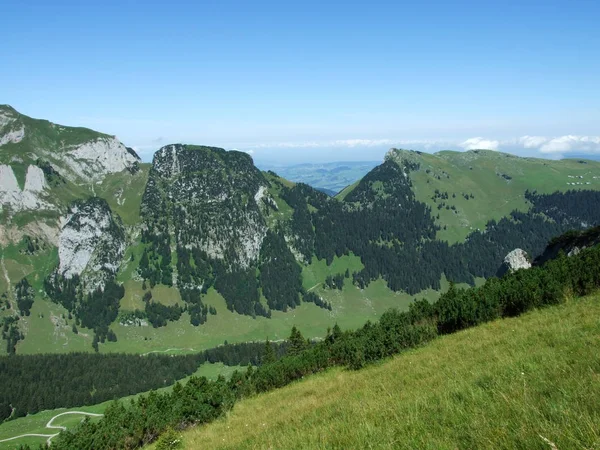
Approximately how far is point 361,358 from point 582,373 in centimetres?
2114

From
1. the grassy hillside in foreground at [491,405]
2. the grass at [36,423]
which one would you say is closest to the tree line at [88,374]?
the grass at [36,423]

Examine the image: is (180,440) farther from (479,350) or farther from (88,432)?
(88,432)

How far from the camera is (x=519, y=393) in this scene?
7953 mm

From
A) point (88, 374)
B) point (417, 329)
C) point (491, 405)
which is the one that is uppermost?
point (491, 405)

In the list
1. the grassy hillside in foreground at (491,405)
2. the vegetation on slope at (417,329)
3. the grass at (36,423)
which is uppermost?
the grassy hillside in foreground at (491,405)

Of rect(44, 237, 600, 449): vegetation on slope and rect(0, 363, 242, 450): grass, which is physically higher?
rect(44, 237, 600, 449): vegetation on slope

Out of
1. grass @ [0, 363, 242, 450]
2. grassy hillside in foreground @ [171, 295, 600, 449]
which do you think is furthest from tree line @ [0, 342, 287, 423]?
grassy hillside in foreground @ [171, 295, 600, 449]

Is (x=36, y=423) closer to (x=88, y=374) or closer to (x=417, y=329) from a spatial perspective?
(x=88, y=374)

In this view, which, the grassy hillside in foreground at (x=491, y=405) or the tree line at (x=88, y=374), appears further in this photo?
the tree line at (x=88, y=374)

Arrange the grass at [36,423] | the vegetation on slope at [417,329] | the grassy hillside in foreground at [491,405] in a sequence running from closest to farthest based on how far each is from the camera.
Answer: the grassy hillside in foreground at [491,405] → the vegetation on slope at [417,329] → the grass at [36,423]

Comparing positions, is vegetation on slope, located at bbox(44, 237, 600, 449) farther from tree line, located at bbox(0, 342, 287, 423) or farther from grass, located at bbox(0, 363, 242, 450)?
tree line, located at bbox(0, 342, 287, 423)

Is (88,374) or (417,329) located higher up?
(417,329)

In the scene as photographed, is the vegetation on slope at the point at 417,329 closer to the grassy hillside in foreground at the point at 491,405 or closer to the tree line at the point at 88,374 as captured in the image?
the grassy hillside in foreground at the point at 491,405

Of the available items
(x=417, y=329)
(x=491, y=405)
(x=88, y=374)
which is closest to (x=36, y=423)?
(x=88, y=374)
